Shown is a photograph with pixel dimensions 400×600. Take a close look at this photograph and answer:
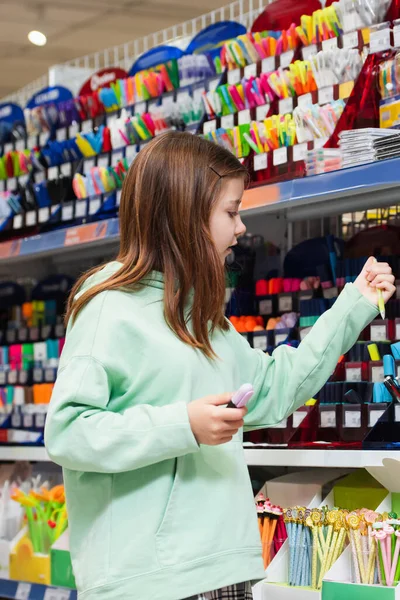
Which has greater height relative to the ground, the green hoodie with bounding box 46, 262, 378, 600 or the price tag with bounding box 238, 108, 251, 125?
the price tag with bounding box 238, 108, 251, 125

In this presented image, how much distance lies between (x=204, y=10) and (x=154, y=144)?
4661 millimetres

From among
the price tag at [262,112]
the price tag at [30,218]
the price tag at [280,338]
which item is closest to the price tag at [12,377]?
the price tag at [30,218]

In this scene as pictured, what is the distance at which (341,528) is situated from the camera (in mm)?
2152

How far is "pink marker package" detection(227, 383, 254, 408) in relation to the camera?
1.40 m

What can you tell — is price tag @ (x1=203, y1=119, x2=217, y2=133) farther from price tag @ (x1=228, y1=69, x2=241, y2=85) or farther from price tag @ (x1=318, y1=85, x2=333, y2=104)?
price tag @ (x1=318, y1=85, x2=333, y2=104)

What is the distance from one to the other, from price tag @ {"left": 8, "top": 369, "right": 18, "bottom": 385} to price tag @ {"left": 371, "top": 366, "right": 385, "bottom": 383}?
5.48ft

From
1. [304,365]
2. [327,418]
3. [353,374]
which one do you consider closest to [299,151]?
[353,374]

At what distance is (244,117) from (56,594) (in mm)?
1637

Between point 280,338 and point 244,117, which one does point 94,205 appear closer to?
point 244,117

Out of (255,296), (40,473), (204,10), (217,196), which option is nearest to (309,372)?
(217,196)

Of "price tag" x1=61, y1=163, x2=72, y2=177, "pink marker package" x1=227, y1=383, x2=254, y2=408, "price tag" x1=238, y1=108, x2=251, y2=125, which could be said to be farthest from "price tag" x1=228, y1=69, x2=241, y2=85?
"pink marker package" x1=227, y1=383, x2=254, y2=408

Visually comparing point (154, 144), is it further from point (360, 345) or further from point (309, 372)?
point (360, 345)

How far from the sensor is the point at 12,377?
3.62 meters

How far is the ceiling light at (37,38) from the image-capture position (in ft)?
20.8
